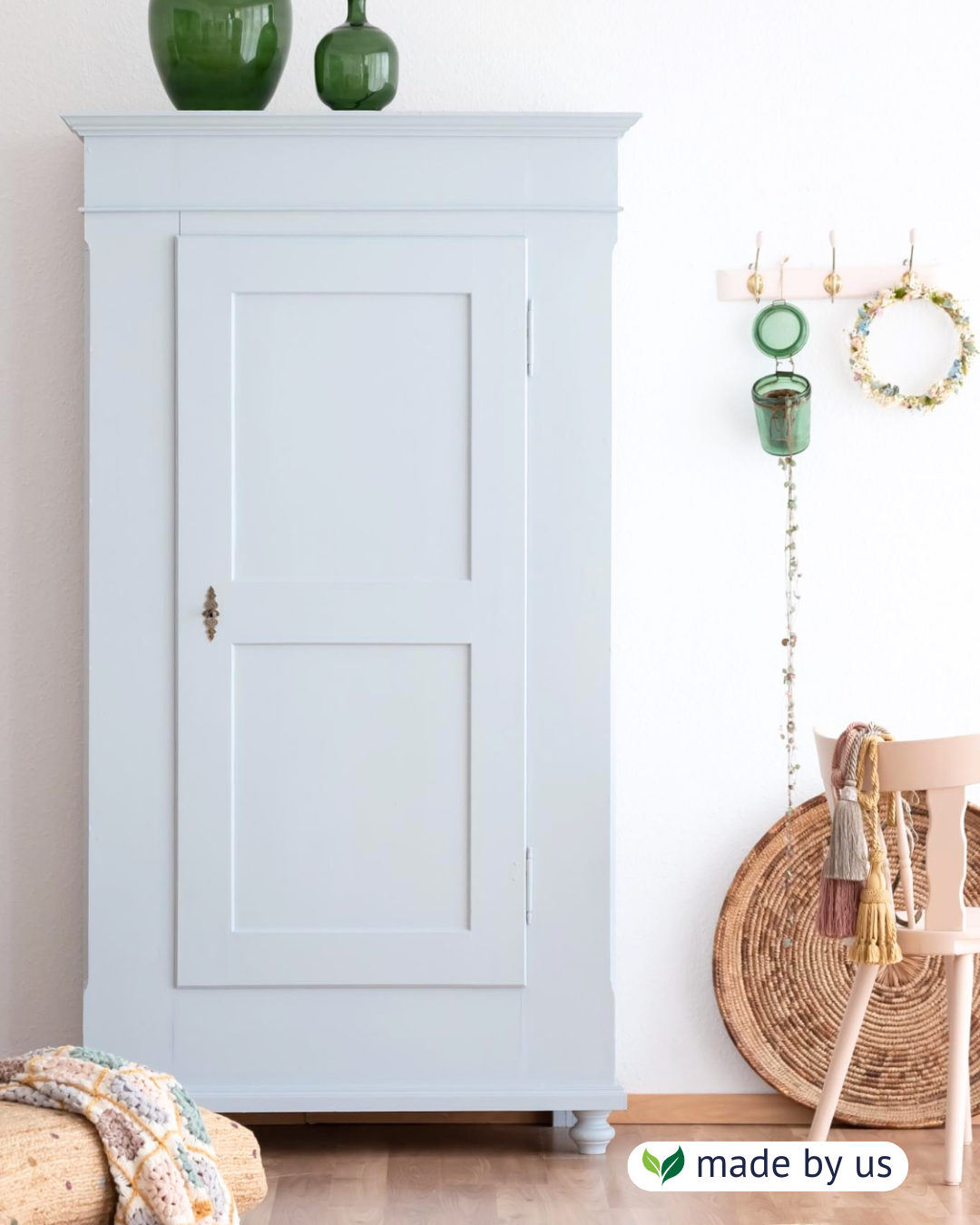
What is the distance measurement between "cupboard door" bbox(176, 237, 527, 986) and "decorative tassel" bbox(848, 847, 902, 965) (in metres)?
0.56

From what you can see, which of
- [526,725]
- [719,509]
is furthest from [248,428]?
[719,509]

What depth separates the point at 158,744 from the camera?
2.26 metres

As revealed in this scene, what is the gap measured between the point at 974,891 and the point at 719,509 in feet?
2.96

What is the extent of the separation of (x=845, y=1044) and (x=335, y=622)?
3.73 feet

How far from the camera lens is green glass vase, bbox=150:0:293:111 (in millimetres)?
2297

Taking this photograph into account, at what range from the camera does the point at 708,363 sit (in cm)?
267

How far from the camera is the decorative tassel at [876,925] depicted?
2131 millimetres

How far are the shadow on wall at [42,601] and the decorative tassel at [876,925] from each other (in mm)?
1475

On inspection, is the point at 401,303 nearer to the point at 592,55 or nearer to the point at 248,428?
the point at 248,428

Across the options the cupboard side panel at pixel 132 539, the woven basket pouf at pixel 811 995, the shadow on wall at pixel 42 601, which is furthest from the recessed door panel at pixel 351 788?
the woven basket pouf at pixel 811 995

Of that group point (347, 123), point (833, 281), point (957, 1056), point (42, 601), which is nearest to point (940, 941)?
point (957, 1056)

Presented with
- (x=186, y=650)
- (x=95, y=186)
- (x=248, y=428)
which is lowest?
(x=186, y=650)

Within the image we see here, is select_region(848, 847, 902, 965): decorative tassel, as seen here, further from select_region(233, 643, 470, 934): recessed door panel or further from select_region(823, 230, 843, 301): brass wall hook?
select_region(823, 230, 843, 301): brass wall hook

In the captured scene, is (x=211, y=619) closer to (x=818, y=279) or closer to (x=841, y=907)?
(x=841, y=907)
